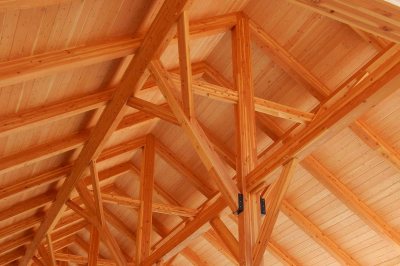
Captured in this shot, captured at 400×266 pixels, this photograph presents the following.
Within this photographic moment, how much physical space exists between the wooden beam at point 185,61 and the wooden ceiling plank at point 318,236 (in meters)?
3.30

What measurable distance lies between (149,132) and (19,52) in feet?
13.1

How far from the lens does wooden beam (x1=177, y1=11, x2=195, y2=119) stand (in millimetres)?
4184

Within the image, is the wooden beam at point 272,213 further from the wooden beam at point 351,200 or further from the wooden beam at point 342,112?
the wooden beam at point 351,200

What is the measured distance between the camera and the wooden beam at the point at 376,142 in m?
5.52

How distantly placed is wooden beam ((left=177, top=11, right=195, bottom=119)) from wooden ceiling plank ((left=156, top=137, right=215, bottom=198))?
3.53m

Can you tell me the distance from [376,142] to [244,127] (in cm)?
181

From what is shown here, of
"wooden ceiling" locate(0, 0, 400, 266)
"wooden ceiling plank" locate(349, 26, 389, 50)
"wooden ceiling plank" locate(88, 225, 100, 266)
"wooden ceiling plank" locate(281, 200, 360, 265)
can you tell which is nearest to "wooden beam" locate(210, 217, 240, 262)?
"wooden ceiling" locate(0, 0, 400, 266)

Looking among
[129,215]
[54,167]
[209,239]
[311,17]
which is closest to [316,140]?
[311,17]

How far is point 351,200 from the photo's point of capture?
627 cm

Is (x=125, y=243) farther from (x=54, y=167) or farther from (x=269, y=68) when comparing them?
(x=269, y=68)

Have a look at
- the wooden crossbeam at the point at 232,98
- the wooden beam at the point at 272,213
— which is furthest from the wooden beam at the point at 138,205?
the wooden beam at the point at 272,213

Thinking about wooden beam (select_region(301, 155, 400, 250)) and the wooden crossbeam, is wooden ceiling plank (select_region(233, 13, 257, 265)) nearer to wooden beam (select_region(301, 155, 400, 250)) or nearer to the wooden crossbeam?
the wooden crossbeam

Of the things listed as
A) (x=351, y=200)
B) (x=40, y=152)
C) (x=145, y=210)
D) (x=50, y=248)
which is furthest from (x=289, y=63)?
(x=50, y=248)

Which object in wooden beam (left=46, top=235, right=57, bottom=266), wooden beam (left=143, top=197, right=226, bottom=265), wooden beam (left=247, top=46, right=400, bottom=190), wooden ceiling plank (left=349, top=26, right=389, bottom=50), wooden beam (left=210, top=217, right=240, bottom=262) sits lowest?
wooden beam (left=210, top=217, right=240, bottom=262)
